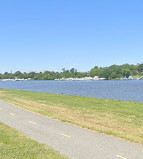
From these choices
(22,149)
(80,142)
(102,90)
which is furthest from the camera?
(102,90)

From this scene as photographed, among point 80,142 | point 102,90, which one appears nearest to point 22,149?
point 80,142

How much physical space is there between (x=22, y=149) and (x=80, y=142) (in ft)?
7.22

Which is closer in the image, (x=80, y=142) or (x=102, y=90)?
(x=80, y=142)

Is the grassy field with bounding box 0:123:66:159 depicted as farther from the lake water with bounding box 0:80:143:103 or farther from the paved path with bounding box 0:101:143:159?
the lake water with bounding box 0:80:143:103

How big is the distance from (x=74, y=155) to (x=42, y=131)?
3.94 m

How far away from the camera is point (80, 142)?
30.3 ft

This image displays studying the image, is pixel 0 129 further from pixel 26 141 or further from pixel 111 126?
pixel 111 126

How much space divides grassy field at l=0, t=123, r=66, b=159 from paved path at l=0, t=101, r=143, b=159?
410 millimetres

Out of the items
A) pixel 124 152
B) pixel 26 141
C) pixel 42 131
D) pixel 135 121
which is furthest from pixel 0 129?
pixel 135 121

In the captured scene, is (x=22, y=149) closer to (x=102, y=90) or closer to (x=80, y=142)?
(x=80, y=142)

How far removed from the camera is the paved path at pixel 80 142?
7762 mm

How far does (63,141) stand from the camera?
942cm

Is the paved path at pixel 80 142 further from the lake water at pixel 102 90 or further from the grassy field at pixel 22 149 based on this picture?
the lake water at pixel 102 90

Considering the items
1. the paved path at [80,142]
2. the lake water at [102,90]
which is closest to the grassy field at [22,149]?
the paved path at [80,142]
